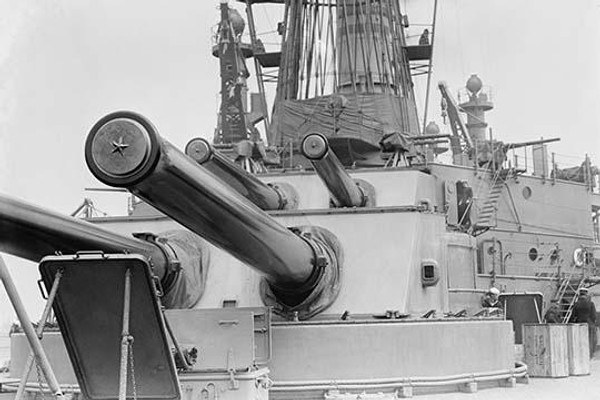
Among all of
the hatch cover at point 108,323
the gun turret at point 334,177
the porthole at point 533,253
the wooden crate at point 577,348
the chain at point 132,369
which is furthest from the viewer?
the porthole at point 533,253

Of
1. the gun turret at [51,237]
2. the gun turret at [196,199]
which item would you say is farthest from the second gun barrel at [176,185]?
the gun turret at [51,237]

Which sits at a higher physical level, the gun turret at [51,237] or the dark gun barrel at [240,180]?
the dark gun barrel at [240,180]

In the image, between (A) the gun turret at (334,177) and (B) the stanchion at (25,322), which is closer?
(B) the stanchion at (25,322)

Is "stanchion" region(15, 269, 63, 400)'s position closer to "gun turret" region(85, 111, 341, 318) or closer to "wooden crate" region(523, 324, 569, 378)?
"gun turret" region(85, 111, 341, 318)

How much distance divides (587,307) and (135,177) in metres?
8.50

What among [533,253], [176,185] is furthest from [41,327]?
[533,253]

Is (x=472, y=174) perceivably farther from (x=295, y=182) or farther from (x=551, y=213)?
(x=295, y=182)

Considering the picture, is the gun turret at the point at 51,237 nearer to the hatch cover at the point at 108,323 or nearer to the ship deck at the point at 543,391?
the hatch cover at the point at 108,323

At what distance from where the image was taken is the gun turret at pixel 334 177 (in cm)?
616

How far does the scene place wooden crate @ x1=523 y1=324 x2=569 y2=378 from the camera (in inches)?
318

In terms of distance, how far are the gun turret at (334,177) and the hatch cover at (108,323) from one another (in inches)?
90.3

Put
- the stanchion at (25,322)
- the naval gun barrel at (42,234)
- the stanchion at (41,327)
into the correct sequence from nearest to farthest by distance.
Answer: the stanchion at (25,322) < the stanchion at (41,327) < the naval gun barrel at (42,234)

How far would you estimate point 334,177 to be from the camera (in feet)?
21.9

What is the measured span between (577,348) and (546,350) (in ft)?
1.20
